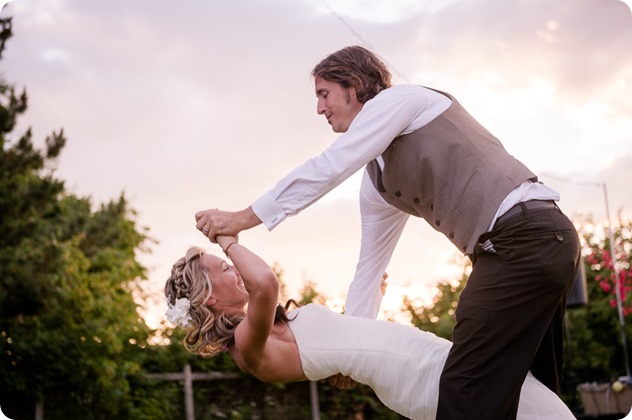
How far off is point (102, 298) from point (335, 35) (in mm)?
4996

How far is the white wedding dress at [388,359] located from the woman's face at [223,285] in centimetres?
20

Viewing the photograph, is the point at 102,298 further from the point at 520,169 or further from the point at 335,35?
the point at 520,169

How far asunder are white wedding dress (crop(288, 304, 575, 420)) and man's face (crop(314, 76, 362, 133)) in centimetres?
55

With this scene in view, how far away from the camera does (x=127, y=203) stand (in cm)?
1254

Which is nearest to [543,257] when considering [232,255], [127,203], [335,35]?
[232,255]

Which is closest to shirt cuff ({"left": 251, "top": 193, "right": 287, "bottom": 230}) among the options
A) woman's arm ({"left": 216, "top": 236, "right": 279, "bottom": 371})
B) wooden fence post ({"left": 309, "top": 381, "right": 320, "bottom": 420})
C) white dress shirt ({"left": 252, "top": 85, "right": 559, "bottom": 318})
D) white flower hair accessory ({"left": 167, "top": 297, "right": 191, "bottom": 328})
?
white dress shirt ({"left": 252, "top": 85, "right": 559, "bottom": 318})

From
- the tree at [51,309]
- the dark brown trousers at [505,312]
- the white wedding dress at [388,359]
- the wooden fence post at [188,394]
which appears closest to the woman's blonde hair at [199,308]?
the white wedding dress at [388,359]

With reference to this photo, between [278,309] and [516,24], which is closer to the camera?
[278,309]

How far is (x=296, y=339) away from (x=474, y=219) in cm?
64

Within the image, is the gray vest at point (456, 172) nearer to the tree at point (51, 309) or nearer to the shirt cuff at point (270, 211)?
the shirt cuff at point (270, 211)

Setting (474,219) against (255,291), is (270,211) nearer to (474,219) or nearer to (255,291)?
(255,291)

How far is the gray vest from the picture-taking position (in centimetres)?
204

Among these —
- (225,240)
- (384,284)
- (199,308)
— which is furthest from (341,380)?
(225,240)

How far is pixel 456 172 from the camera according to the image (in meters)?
2.08
